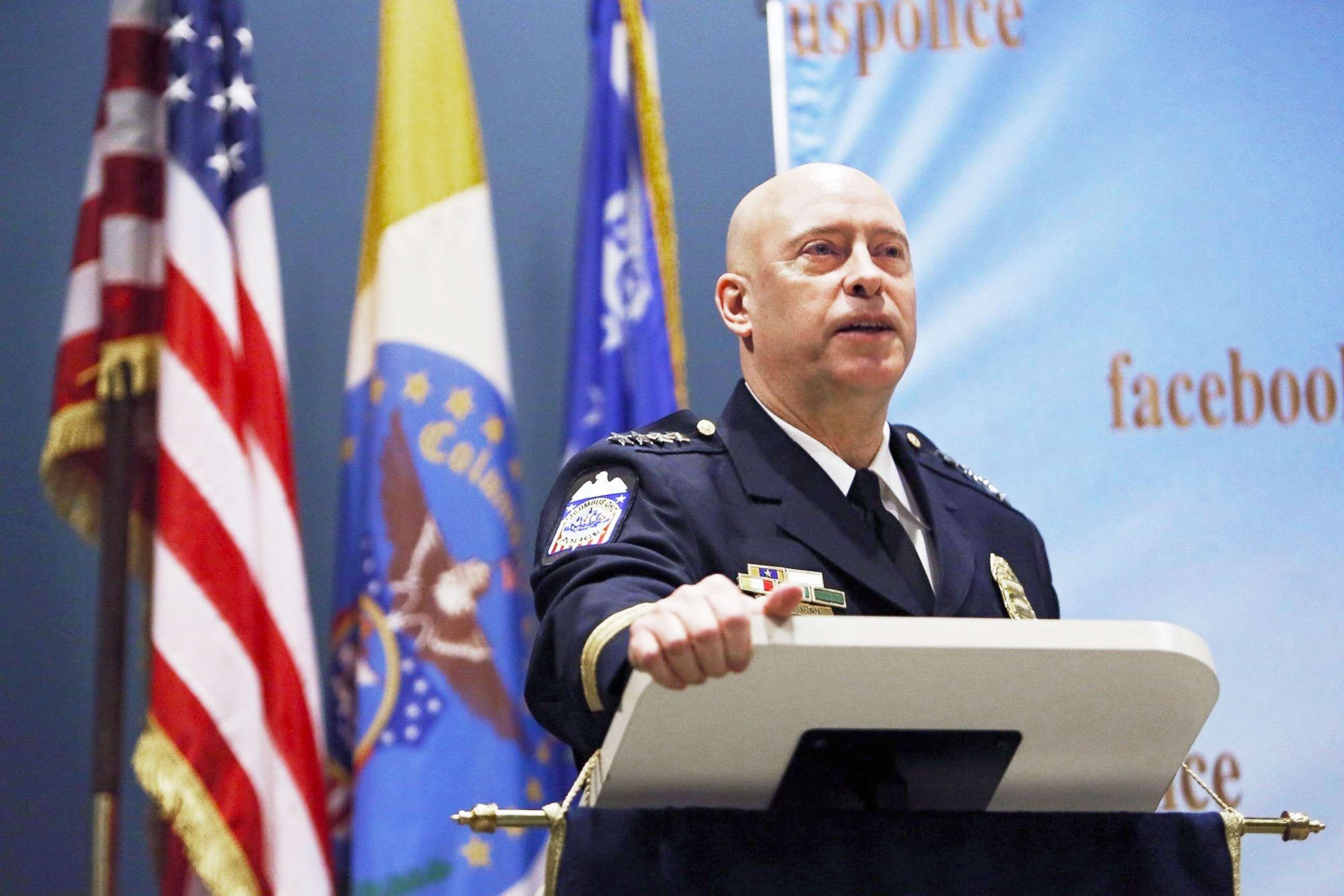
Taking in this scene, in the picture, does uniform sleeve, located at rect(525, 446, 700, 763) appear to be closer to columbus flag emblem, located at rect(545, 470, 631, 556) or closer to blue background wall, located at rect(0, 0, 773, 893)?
columbus flag emblem, located at rect(545, 470, 631, 556)

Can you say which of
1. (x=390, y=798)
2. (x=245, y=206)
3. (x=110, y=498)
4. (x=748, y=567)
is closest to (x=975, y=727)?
(x=748, y=567)

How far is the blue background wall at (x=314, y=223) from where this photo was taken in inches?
107

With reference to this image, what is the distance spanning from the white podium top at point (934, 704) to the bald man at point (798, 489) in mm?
186

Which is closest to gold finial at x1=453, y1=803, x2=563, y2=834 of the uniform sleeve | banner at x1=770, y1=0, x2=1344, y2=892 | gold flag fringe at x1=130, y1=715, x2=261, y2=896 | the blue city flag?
the uniform sleeve

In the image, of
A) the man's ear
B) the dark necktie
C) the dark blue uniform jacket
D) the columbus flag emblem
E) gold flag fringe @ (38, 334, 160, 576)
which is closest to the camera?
the dark blue uniform jacket

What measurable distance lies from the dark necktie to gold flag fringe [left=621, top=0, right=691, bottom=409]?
987 millimetres

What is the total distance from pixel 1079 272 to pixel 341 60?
4.95 ft

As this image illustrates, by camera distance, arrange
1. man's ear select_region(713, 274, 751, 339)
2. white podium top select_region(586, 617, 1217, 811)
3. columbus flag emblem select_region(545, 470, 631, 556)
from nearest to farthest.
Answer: white podium top select_region(586, 617, 1217, 811)
columbus flag emblem select_region(545, 470, 631, 556)
man's ear select_region(713, 274, 751, 339)

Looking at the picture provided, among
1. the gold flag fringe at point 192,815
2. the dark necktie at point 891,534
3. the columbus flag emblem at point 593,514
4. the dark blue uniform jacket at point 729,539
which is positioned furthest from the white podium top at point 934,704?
the gold flag fringe at point 192,815

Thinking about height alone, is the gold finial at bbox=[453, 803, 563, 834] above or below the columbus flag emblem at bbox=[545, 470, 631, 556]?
below

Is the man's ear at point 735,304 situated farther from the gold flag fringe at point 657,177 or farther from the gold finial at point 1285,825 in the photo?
the gold finial at point 1285,825

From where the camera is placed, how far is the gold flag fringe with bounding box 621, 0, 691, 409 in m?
2.72

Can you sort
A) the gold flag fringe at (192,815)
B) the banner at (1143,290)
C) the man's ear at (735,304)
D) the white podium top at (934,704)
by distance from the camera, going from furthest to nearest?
the banner at (1143,290) → the gold flag fringe at (192,815) → the man's ear at (735,304) → the white podium top at (934,704)

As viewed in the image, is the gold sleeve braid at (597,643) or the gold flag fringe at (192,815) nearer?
the gold sleeve braid at (597,643)
